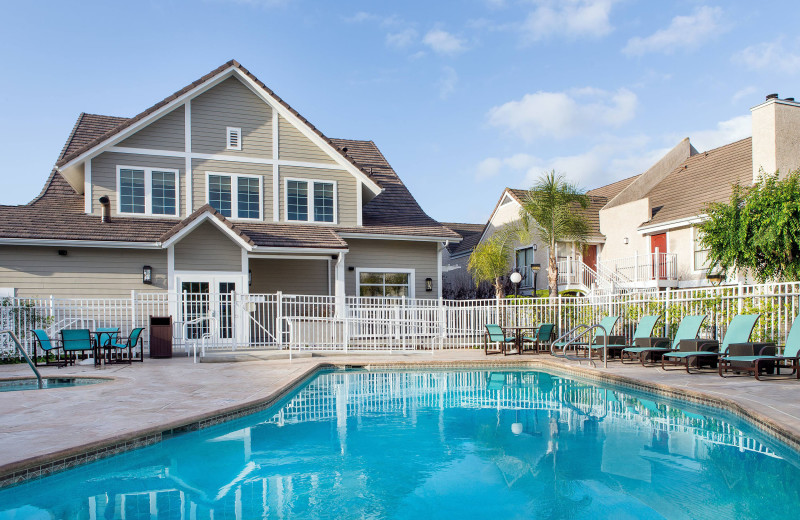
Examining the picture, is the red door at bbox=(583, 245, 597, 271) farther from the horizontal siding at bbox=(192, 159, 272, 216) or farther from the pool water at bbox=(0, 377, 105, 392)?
the pool water at bbox=(0, 377, 105, 392)

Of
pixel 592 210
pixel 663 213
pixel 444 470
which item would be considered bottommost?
pixel 444 470

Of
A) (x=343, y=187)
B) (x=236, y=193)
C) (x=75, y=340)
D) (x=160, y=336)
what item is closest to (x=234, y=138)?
(x=236, y=193)

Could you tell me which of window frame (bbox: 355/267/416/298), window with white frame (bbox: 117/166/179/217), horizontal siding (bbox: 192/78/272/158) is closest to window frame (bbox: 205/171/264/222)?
horizontal siding (bbox: 192/78/272/158)

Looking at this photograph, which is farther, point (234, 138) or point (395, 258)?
point (395, 258)

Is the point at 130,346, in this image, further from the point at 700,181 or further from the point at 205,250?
the point at 700,181

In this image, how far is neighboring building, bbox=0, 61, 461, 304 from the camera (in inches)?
633

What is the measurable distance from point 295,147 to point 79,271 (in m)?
7.48

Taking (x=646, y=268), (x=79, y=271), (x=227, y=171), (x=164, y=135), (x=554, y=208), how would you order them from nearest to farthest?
(x=79, y=271), (x=164, y=135), (x=227, y=171), (x=554, y=208), (x=646, y=268)

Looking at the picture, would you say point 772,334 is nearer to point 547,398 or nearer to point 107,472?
point 547,398

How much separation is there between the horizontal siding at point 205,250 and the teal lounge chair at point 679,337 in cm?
1097

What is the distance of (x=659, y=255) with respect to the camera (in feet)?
79.5

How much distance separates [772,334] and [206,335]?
13380 millimetres

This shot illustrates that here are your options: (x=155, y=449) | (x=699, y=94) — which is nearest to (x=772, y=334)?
(x=699, y=94)

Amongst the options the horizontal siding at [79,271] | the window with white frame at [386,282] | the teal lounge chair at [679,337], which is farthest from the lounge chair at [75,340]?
the teal lounge chair at [679,337]
